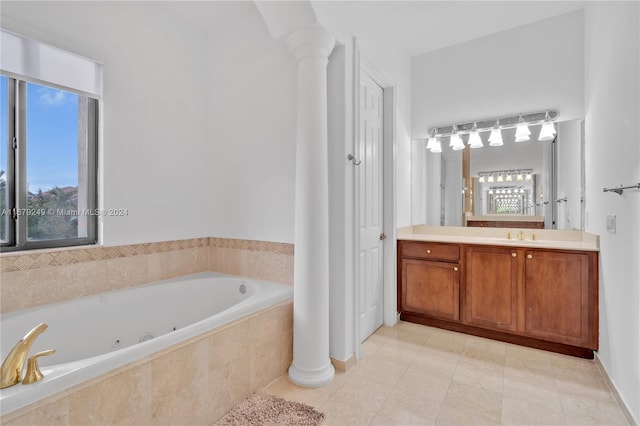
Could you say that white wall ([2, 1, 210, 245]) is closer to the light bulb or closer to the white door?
the white door

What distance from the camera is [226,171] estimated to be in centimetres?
271

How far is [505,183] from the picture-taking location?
10.1 feet

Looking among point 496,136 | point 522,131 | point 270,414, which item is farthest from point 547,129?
point 270,414

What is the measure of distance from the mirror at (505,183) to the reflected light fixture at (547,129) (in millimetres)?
51

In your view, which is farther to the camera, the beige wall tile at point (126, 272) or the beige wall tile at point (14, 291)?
the beige wall tile at point (126, 272)

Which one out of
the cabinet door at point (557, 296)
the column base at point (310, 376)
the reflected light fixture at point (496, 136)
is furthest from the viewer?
the reflected light fixture at point (496, 136)

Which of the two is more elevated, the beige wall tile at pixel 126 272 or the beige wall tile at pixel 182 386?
the beige wall tile at pixel 126 272

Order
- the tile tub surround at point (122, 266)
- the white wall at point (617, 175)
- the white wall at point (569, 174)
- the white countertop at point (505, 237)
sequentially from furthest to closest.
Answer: the white wall at point (569, 174) → the white countertop at point (505, 237) → the tile tub surround at point (122, 266) → the white wall at point (617, 175)

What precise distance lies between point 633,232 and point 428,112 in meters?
2.14

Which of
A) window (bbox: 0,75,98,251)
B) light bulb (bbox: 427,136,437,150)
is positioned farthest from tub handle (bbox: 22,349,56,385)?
light bulb (bbox: 427,136,437,150)

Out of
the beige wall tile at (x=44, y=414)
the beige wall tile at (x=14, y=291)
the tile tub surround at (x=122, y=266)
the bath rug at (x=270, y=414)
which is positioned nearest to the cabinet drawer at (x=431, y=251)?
the tile tub surround at (x=122, y=266)

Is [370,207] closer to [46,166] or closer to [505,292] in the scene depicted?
[505,292]

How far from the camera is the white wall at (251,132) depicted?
2377 millimetres

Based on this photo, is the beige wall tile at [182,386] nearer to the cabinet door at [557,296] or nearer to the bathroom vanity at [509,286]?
the bathroom vanity at [509,286]
